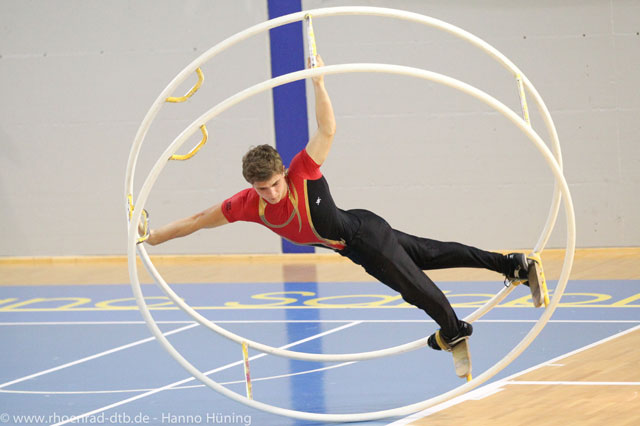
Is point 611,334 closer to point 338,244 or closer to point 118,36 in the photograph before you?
point 338,244

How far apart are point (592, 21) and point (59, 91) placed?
20.6 ft

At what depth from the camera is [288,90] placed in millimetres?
11578

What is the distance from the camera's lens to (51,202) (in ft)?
40.9

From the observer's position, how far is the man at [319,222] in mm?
5361

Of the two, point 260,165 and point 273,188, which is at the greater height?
point 260,165

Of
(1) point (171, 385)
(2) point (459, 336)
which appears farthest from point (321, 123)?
(1) point (171, 385)

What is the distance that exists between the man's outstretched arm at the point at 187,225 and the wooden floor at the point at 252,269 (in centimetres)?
496

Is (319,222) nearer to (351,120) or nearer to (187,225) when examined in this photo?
(187,225)

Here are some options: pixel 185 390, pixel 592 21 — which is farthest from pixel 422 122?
pixel 185 390

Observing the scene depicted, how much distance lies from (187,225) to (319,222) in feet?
2.45

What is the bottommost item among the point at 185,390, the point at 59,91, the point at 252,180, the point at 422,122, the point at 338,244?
the point at 185,390

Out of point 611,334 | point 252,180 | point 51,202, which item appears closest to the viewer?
point 252,180

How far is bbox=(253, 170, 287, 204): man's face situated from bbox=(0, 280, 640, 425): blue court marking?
1409 mm

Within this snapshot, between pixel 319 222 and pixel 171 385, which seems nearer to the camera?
pixel 319 222
